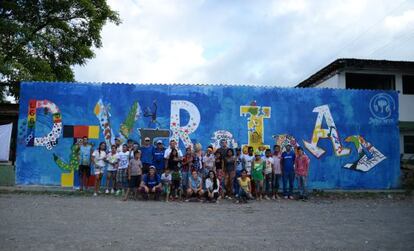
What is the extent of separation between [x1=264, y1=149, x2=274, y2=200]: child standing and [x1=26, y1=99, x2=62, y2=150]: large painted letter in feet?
20.9

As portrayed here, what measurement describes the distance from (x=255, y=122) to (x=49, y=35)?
13088 millimetres

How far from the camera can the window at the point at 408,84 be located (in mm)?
22280

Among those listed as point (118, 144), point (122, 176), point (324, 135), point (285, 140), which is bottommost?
point (122, 176)

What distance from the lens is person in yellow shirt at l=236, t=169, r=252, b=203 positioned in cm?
1204

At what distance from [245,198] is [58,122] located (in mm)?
6186

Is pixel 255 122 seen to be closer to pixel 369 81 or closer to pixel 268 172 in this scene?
pixel 268 172

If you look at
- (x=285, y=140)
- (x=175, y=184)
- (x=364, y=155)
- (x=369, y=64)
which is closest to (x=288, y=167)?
(x=285, y=140)

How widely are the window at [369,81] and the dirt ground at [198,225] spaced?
11.5 meters

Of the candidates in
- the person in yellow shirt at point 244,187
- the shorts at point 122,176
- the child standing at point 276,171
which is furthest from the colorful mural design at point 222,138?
the shorts at point 122,176

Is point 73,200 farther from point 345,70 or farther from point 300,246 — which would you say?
Answer: point 345,70

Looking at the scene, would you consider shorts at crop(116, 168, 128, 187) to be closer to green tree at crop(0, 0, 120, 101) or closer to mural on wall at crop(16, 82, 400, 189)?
mural on wall at crop(16, 82, 400, 189)

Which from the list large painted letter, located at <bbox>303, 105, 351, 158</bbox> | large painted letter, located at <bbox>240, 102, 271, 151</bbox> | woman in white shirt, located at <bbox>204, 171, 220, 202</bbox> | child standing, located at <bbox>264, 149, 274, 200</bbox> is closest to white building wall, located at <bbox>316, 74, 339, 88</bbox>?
large painted letter, located at <bbox>303, 105, 351, 158</bbox>

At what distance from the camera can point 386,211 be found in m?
10.3

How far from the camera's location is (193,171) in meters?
12.2
